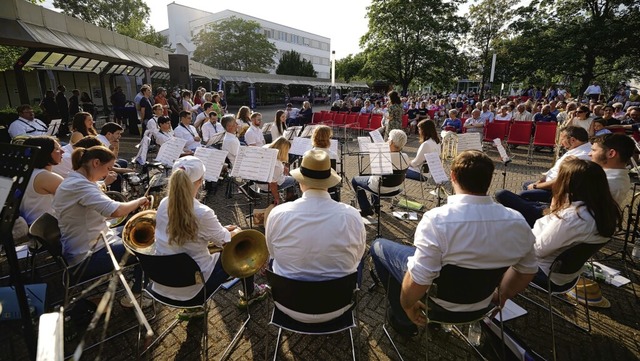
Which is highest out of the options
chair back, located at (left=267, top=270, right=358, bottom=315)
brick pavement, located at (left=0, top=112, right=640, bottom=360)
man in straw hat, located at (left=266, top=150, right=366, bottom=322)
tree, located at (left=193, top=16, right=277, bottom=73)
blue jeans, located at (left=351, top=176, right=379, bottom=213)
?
tree, located at (left=193, top=16, right=277, bottom=73)

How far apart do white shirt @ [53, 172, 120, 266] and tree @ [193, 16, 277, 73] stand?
4832 cm

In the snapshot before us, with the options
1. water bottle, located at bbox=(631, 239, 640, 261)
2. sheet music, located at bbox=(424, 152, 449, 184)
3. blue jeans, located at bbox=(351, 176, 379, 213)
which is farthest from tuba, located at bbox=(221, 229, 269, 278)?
water bottle, located at bbox=(631, 239, 640, 261)

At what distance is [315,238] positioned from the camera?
227 centimetres

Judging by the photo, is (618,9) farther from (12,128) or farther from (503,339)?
(12,128)

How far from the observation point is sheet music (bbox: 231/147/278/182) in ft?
14.8

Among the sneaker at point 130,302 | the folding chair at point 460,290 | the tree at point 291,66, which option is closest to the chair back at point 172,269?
the sneaker at point 130,302

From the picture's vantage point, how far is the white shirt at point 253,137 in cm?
759

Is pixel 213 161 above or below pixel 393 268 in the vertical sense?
above

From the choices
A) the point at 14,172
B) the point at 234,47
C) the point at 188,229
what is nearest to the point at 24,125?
the point at 14,172

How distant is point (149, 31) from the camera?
1698 inches

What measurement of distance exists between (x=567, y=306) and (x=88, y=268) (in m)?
5.18

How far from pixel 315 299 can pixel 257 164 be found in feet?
9.29

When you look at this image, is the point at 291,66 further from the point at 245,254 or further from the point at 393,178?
the point at 245,254

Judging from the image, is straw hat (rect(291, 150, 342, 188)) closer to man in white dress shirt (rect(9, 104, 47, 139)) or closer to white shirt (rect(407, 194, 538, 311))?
white shirt (rect(407, 194, 538, 311))
